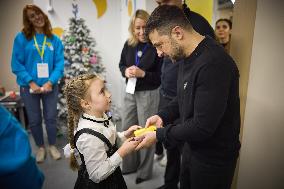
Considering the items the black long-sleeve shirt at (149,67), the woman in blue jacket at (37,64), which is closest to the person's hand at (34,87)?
the woman in blue jacket at (37,64)

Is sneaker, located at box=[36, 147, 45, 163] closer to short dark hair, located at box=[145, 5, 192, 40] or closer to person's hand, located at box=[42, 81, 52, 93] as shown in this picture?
person's hand, located at box=[42, 81, 52, 93]

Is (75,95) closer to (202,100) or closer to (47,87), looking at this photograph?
(202,100)

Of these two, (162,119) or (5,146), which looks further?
(162,119)

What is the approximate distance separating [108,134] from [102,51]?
13.2ft

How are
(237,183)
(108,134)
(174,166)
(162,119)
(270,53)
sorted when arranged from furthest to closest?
(174,166) < (237,183) < (162,119) < (270,53) < (108,134)

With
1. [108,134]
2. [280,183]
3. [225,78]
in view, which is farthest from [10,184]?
[280,183]

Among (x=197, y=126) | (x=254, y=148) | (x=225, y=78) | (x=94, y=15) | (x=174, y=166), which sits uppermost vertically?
A: (x=94, y=15)

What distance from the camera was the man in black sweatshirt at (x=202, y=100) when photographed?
1342 mm

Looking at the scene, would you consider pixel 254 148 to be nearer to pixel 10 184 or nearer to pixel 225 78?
pixel 225 78

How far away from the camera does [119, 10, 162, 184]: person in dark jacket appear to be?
109 inches

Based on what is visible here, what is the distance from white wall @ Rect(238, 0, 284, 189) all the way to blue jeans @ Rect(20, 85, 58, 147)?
253 centimetres

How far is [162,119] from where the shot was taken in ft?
6.39

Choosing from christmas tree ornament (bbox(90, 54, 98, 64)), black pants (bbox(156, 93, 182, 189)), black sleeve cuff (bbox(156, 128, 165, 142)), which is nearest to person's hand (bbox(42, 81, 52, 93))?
christmas tree ornament (bbox(90, 54, 98, 64))

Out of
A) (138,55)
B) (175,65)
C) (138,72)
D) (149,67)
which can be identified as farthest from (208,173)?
(138,55)
